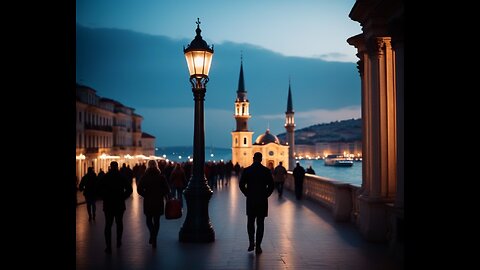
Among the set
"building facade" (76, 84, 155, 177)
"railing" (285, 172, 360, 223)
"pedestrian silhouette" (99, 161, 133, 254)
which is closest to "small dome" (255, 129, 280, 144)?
"building facade" (76, 84, 155, 177)

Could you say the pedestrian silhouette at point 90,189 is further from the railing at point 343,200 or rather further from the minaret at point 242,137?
the minaret at point 242,137

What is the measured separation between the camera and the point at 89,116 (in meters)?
72.3

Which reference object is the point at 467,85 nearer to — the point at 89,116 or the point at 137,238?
the point at 137,238

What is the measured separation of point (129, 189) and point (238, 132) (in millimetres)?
102751

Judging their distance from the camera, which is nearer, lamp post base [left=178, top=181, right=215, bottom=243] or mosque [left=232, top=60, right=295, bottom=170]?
lamp post base [left=178, top=181, right=215, bottom=243]

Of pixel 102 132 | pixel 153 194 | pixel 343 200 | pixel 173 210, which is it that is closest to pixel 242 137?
pixel 102 132

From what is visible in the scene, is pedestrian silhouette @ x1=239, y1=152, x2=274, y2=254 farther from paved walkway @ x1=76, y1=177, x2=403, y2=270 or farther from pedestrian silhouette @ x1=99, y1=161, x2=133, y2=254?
pedestrian silhouette @ x1=99, y1=161, x2=133, y2=254

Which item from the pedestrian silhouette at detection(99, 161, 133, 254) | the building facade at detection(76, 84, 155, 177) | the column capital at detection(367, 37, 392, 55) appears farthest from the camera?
the building facade at detection(76, 84, 155, 177)

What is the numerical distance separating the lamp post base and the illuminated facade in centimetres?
9965

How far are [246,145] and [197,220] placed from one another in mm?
101500

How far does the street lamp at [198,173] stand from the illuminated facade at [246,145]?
99294 mm

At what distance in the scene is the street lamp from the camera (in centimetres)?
1065

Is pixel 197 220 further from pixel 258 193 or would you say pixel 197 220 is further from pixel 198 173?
pixel 258 193
